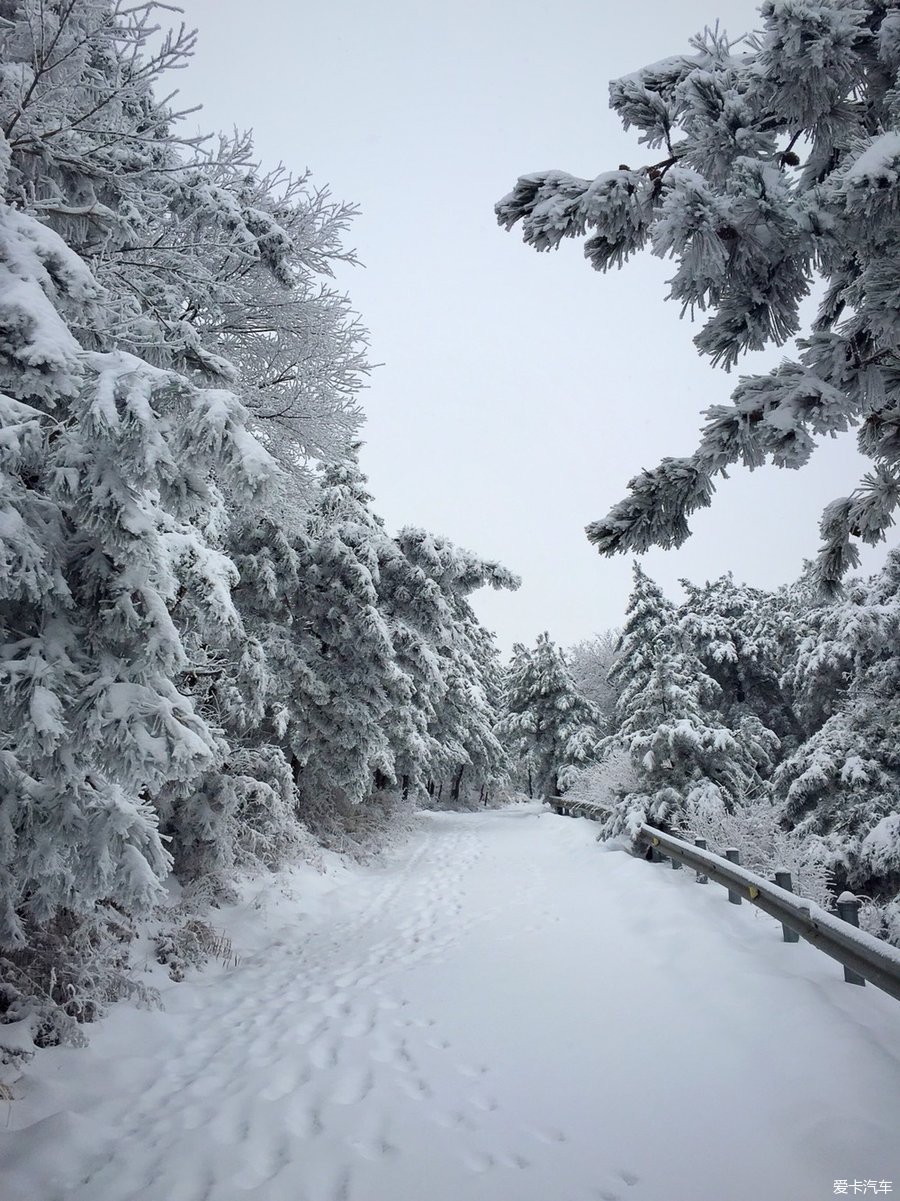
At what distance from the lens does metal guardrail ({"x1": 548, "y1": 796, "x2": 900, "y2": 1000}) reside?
325 cm

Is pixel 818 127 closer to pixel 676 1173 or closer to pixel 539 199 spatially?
pixel 539 199

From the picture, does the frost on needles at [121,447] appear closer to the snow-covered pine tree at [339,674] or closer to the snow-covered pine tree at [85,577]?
the snow-covered pine tree at [85,577]

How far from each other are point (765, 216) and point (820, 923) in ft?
13.4

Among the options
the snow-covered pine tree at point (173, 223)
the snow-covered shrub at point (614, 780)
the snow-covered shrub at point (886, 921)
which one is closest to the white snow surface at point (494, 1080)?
the snow-covered shrub at point (886, 921)

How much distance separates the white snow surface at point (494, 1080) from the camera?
2689mm

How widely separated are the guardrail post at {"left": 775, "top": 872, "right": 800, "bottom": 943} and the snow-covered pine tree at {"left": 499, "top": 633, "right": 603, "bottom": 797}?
22.1m

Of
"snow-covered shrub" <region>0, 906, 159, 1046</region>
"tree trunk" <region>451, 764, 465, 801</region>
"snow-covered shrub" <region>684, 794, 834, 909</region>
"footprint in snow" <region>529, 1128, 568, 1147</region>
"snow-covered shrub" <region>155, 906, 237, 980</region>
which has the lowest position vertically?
"tree trunk" <region>451, 764, 465, 801</region>

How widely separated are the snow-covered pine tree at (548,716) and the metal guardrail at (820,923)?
21.0m

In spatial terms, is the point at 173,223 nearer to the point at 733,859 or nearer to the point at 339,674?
the point at 733,859

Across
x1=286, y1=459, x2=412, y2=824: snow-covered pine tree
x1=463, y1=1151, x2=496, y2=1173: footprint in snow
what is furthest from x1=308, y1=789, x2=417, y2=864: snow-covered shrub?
x1=463, y1=1151, x2=496, y2=1173: footprint in snow

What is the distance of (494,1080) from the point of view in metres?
3.51

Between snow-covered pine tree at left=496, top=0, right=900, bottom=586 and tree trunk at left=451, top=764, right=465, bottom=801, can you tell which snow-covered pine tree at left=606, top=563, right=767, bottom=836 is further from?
tree trunk at left=451, top=764, right=465, bottom=801

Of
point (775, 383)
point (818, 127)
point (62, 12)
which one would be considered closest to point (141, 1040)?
point (775, 383)

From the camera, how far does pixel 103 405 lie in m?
2.86
